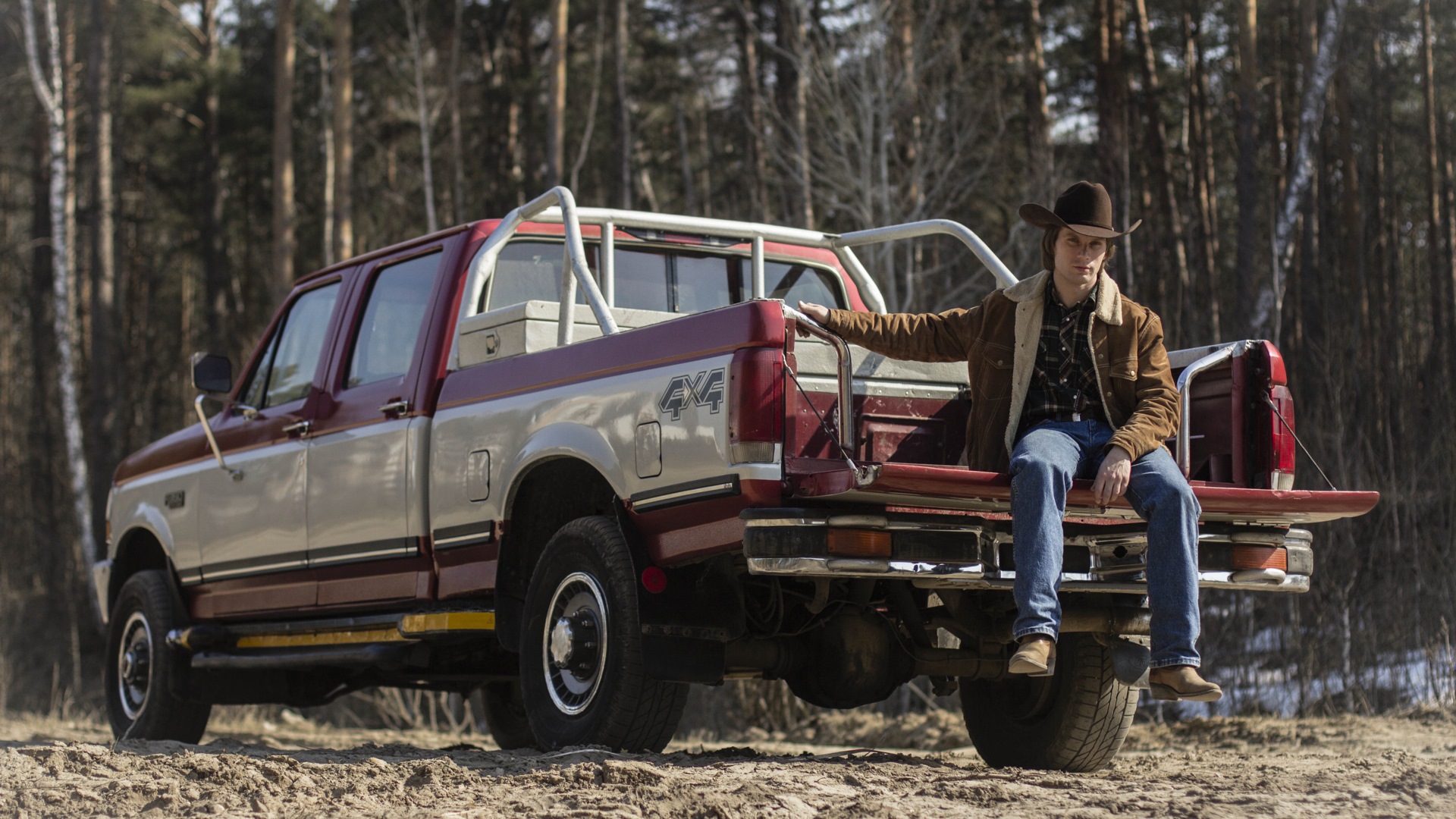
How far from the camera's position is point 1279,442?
558 cm

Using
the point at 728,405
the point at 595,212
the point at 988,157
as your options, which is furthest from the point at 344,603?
the point at 988,157

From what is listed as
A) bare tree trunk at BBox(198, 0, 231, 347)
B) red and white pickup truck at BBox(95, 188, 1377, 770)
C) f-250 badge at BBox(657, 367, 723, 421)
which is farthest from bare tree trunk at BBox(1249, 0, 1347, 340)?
bare tree trunk at BBox(198, 0, 231, 347)

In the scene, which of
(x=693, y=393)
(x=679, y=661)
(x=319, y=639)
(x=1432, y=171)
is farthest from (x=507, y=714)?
(x=1432, y=171)

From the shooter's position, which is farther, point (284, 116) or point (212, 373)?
point (284, 116)

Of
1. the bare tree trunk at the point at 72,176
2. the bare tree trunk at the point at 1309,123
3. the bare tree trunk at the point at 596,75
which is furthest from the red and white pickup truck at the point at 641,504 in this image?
the bare tree trunk at the point at 596,75

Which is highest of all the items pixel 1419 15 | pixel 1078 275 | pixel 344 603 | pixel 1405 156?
pixel 1419 15

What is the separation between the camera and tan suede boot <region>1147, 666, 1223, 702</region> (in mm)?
4582

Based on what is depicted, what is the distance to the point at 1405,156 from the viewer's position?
30203mm

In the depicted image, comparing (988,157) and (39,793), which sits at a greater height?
(988,157)

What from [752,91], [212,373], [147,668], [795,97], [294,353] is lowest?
[147,668]

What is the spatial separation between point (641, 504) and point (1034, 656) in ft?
4.77

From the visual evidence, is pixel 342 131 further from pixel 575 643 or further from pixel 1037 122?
pixel 575 643

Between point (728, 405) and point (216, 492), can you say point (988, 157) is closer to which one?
point (216, 492)

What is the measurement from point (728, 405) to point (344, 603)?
299 centimetres
